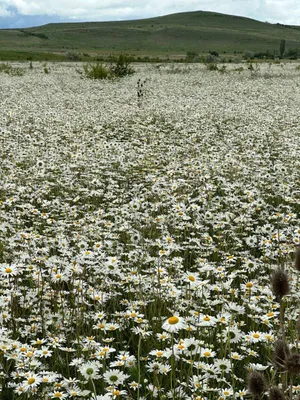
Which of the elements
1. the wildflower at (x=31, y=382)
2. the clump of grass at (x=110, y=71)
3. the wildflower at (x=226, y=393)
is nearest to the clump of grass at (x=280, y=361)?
the wildflower at (x=226, y=393)

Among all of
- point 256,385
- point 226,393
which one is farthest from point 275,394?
point 226,393

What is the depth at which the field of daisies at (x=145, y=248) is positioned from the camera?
10.2 feet

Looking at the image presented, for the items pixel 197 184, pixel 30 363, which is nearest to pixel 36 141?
pixel 197 184

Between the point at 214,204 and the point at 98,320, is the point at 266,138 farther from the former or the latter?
the point at 98,320

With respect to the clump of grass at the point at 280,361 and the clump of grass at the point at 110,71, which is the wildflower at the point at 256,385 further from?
the clump of grass at the point at 110,71

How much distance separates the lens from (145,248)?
17.7ft

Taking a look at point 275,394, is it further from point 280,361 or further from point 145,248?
point 145,248

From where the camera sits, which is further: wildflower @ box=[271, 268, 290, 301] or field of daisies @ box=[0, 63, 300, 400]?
field of daisies @ box=[0, 63, 300, 400]

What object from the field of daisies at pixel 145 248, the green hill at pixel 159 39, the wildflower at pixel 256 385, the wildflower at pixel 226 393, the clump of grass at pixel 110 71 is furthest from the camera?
the green hill at pixel 159 39

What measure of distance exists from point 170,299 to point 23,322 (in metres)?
1.27

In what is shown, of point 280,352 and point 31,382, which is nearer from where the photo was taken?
point 280,352

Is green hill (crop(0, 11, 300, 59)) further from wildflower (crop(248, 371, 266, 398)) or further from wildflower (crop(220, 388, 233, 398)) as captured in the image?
Answer: wildflower (crop(248, 371, 266, 398))

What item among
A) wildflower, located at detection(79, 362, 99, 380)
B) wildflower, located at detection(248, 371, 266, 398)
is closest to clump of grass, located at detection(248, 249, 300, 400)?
wildflower, located at detection(248, 371, 266, 398)

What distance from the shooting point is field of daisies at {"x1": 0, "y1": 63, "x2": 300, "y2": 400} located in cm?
312
